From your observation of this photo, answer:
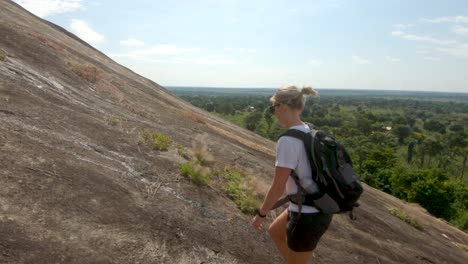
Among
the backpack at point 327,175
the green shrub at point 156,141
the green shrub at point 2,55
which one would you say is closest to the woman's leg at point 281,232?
the backpack at point 327,175

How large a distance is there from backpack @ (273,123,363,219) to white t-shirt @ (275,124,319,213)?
51 millimetres

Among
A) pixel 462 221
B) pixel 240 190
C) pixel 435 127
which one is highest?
pixel 240 190

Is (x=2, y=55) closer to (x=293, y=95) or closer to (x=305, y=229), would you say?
(x=293, y=95)

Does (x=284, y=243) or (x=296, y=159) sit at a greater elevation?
(x=296, y=159)

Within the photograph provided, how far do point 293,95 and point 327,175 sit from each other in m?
1.09

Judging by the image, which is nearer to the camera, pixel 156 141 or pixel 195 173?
pixel 195 173

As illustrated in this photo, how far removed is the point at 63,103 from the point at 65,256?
628 cm

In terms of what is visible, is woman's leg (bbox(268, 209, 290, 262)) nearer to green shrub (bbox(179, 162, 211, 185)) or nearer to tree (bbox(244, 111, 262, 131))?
green shrub (bbox(179, 162, 211, 185))

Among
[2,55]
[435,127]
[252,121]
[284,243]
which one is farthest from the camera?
[435,127]

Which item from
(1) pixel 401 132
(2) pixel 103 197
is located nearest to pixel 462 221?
(2) pixel 103 197

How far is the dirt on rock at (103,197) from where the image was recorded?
17.6ft

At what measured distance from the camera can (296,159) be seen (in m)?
4.73

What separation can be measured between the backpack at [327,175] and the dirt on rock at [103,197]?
8.10ft

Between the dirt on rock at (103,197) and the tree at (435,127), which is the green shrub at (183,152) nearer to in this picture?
the dirt on rock at (103,197)
